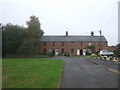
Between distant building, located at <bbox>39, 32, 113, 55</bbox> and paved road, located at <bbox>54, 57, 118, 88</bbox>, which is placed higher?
distant building, located at <bbox>39, 32, 113, 55</bbox>

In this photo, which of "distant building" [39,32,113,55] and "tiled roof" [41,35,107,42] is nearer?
"distant building" [39,32,113,55]

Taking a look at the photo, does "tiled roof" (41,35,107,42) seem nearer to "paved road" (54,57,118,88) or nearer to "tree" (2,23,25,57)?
"tree" (2,23,25,57)

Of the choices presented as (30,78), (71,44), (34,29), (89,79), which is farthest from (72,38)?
(30,78)

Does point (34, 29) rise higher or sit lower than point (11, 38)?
higher

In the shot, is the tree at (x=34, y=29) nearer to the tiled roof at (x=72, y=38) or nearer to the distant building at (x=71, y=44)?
the distant building at (x=71, y=44)

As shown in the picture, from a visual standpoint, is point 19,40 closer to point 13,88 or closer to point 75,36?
point 75,36

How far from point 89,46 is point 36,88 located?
67300mm

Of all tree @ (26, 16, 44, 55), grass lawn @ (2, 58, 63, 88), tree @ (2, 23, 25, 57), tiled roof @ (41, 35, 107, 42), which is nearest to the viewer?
grass lawn @ (2, 58, 63, 88)

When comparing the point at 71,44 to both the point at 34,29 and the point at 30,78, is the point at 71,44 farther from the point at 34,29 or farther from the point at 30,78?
the point at 30,78

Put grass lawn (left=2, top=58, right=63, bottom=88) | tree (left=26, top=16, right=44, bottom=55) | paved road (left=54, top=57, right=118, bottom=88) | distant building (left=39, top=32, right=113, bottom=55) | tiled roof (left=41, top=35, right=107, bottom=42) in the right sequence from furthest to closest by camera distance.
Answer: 1. tiled roof (left=41, top=35, right=107, bottom=42)
2. distant building (left=39, top=32, right=113, bottom=55)
3. tree (left=26, top=16, right=44, bottom=55)
4. paved road (left=54, top=57, right=118, bottom=88)
5. grass lawn (left=2, top=58, right=63, bottom=88)

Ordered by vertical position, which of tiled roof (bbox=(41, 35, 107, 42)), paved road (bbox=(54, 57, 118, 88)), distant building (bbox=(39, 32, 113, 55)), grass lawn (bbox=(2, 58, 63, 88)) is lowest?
paved road (bbox=(54, 57, 118, 88))

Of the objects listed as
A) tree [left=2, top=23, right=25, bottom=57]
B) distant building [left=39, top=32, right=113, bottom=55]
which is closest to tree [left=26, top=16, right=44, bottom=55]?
tree [left=2, top=23, right=25, bottom=57]

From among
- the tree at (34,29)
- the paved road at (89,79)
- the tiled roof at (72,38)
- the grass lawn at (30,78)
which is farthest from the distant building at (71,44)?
the paved road at (89,79)

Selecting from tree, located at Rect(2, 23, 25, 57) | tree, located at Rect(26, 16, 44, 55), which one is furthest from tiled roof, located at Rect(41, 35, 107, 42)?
tree, located at Rect(2, 23, 25, 57)
